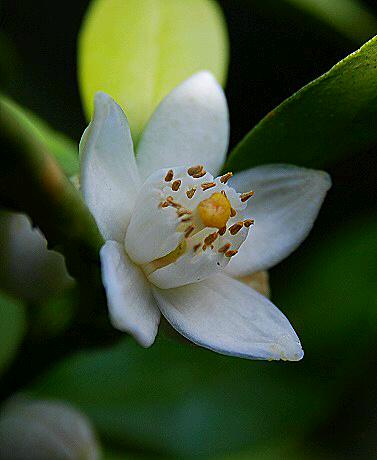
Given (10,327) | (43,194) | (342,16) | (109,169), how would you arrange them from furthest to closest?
(342,16) < (10,327) < (109,169) < (43,194)

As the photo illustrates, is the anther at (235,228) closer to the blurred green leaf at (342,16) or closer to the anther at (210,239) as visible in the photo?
the anther at (210,239)

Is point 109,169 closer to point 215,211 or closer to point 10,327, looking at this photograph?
point 215,211

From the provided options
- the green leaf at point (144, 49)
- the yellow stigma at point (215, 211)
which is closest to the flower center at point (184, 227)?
the yellow stigma at point (215, 211)

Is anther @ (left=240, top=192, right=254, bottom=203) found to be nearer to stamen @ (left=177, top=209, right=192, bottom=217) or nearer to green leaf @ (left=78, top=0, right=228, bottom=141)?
stamen @ (left=177, top=209, right=192, bottom=217)

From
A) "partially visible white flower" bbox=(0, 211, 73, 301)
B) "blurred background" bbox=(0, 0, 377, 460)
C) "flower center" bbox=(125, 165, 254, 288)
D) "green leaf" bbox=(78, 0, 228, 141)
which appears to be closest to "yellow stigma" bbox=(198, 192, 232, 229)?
"flower center" bbox=(125, 165, 254, 288)

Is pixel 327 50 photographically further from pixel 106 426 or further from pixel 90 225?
pixel 90 225

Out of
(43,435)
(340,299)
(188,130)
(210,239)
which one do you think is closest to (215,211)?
(210,239)
